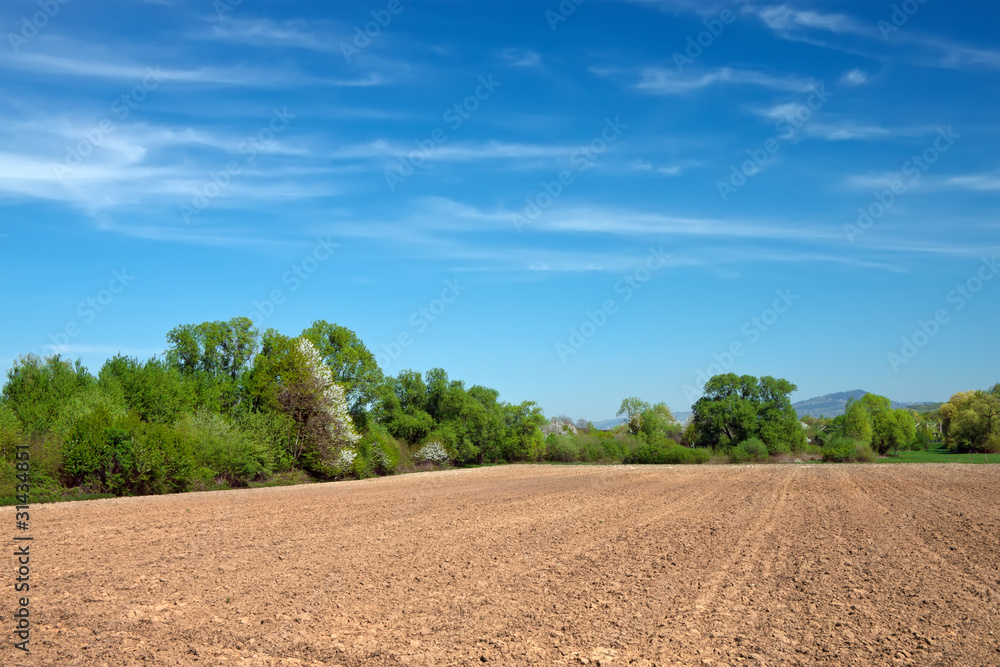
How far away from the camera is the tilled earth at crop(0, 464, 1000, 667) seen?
8.37m

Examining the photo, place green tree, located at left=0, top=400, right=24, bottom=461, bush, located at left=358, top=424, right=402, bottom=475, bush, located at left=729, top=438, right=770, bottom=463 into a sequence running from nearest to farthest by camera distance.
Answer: green tree, located at left=0, top=400, right=24, bottom=461
bush, located at left=358, top=424, right=402, bottom=475
bush, located at left=729, top=438, right=770, bottom=463

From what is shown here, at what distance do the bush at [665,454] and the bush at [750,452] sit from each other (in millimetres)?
2450

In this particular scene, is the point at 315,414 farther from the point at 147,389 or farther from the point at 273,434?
the point at 147,389

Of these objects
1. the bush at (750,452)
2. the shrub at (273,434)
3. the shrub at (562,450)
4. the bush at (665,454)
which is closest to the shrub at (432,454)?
the shrub at (562,450)

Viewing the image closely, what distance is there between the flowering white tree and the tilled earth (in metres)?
21.6

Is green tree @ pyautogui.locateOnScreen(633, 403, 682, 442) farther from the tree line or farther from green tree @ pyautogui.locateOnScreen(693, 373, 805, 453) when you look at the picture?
green tree @ pyautogui.locateOnScreen(693, 373, 805, 453)

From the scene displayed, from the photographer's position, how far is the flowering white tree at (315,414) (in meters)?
44.5

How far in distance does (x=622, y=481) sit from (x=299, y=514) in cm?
2121

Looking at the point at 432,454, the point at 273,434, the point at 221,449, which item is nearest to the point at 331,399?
the point at 273,434

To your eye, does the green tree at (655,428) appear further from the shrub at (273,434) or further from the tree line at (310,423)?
the shrub at (273,434)

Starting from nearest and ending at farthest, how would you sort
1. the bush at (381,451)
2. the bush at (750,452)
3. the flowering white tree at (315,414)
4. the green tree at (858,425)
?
the flowering white tree at (315,414) < the bush at (381,451) < the bush at (750,452) < the green tree at (858,425)

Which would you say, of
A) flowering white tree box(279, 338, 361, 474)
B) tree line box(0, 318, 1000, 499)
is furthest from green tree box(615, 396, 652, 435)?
flowering white tree box(279, 338, 361, 474)

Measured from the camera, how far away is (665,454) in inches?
2655

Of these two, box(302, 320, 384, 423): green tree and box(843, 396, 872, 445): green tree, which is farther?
box(843, 396, 872, 445): green tree
